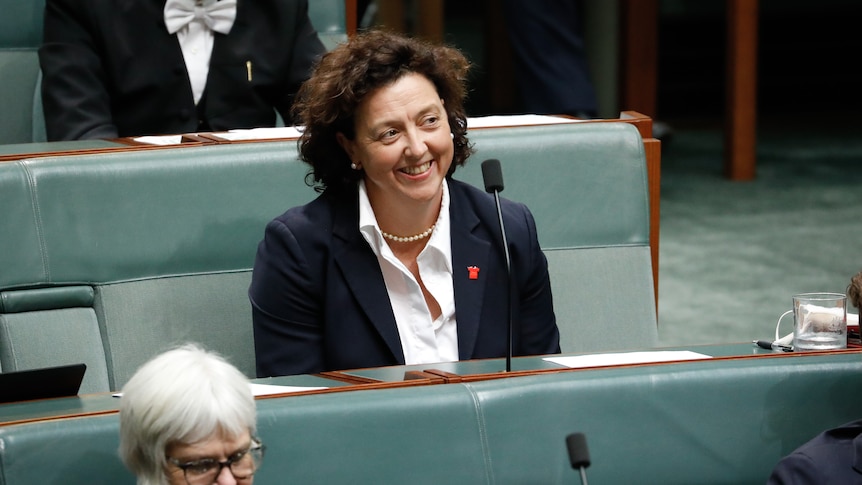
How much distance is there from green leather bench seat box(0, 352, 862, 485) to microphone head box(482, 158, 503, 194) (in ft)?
1.37

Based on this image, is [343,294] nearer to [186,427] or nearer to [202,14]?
[186,427]

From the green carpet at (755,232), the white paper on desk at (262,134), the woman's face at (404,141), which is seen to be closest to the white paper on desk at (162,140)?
the white paper on desk at (262,134)

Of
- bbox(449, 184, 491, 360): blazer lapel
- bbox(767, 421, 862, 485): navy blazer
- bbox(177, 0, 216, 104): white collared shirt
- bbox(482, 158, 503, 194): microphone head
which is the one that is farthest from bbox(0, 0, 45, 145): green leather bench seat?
bbox(767, 421, 862, 485): navy blazer

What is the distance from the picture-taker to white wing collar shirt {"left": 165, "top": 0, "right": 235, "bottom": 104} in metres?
2.82

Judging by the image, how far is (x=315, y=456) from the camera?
1461 millimetres

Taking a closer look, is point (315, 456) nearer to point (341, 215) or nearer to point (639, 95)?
point (341, 215)

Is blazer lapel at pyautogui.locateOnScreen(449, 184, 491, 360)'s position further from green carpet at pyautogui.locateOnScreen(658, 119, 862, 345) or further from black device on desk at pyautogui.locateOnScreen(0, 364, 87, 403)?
green carpet at pyautogui.locateOnScreen(658, 119, 862, 345)

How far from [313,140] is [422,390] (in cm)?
67

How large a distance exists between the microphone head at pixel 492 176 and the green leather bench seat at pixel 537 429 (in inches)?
16.4

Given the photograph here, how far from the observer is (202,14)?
2.85 m

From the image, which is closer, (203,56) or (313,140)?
(313,140)

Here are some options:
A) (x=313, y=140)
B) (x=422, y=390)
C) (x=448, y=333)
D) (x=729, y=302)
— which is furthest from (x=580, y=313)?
(x=729, y=302)

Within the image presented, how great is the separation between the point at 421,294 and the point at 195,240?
1.32ft

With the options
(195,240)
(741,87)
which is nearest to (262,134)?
(195,240)
